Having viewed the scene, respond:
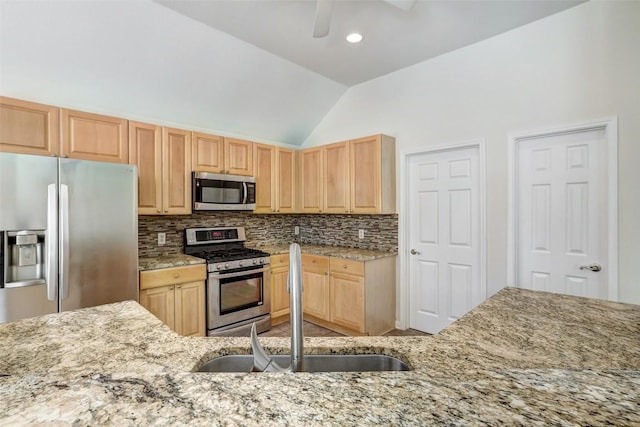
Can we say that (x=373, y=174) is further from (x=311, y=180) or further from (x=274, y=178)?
(x=274, y=178)

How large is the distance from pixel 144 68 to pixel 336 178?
2.32m

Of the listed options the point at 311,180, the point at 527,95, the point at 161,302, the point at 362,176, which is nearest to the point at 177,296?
the point at 161,302

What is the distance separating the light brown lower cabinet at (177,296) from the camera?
108 inches

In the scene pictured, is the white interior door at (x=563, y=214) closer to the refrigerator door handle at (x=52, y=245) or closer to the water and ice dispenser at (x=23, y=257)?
the refrigerator door handle at (x=52, y=245)

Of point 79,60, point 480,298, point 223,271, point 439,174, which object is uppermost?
point 79,60

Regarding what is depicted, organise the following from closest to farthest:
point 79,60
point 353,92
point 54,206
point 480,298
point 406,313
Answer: point 54,206, point 79,60, point 480,298, point 406,313, point 353,92

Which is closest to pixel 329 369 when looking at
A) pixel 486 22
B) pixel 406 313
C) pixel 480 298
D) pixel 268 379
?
pixel 268 379

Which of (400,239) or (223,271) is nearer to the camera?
(223,271)

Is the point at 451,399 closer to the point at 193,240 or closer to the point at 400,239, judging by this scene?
the point at 400,239

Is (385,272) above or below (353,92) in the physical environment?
below

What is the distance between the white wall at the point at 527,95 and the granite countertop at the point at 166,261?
2630 millimetres

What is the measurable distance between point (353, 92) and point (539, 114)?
219cm

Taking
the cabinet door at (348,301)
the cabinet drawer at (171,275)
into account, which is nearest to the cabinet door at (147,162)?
the cabinet drawer at (171,275)

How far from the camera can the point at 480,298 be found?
119 inches
